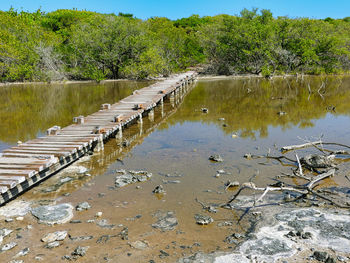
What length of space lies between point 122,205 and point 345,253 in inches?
204

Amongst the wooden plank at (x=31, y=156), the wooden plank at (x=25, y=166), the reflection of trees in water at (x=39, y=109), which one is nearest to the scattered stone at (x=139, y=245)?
the wooden plank at (x=25, y=166)

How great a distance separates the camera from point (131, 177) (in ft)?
33.8

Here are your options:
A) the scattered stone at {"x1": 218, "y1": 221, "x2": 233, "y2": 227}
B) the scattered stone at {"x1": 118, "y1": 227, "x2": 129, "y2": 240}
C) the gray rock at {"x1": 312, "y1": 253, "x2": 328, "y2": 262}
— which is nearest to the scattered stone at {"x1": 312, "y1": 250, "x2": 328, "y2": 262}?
the gray rock at {"x1": 312, "y1": 253, "x2": 328, "y2": 262}

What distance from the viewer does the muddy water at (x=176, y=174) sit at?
680 centimetres

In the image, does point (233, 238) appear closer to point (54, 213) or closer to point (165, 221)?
point (165, 221)

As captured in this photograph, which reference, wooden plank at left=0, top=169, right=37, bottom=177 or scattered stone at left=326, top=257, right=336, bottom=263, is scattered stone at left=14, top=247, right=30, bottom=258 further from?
scattered stone at left=326, top=257, right=336, bottom=263

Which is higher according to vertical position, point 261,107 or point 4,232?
point 261,107

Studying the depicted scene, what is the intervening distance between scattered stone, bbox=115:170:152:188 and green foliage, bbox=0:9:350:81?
1275 inches

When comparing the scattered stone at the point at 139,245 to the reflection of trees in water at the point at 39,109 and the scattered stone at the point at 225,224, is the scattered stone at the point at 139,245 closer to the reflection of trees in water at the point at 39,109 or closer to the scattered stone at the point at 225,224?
the scattered stone at the point at 225,224

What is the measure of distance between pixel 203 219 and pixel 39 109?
62.3 feet

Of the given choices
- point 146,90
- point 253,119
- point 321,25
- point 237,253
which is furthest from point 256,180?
point 321,25

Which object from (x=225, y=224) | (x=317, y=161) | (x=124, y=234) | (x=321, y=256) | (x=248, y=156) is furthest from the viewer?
(x=248, y=156)

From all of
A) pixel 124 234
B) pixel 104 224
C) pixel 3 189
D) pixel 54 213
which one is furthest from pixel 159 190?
pixel 3 189

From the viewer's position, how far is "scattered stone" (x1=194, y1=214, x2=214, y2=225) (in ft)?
24.7
